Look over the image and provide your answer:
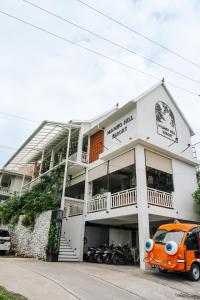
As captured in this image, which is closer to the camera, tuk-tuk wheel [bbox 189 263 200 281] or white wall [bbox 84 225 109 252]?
tuk-tuk wheel [bbox 189 263 200 281]

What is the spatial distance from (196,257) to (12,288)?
251 inches

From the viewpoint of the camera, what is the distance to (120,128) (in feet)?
48.0

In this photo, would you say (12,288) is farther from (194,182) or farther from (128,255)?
(194,182)

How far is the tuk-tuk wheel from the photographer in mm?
8289

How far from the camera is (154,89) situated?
15.2 m

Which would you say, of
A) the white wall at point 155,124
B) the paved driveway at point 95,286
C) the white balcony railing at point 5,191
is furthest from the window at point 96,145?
the white balcony railing at point 5,191

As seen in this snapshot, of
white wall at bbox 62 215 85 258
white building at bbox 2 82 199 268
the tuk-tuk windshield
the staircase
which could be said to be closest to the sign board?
white building at bbox 2 82 199 268

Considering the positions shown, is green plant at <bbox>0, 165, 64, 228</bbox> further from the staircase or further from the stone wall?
the staircase

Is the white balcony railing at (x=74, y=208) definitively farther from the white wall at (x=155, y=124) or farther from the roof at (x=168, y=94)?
the roof at (x=168, y=94)

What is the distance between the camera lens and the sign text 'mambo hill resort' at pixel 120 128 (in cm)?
1410

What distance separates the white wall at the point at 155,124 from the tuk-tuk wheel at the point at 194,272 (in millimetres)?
6255

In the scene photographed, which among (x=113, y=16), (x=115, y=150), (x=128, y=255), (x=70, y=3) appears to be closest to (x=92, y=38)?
(x=113, y=16)

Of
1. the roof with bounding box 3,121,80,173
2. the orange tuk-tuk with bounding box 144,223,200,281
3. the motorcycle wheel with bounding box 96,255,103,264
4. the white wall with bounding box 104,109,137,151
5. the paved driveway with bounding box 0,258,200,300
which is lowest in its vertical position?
the paved driveway with bounding box 0,258,200,300

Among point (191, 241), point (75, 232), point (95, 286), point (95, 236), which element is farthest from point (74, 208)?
point (95, 286)
